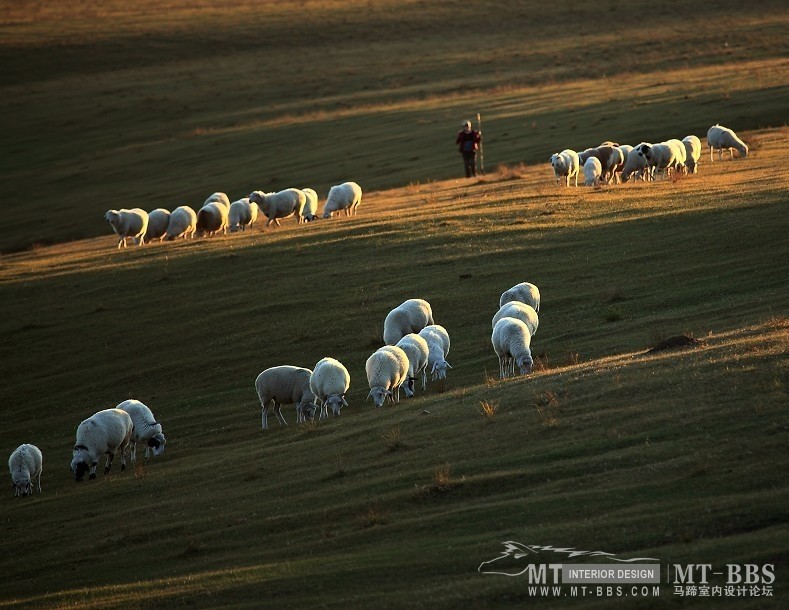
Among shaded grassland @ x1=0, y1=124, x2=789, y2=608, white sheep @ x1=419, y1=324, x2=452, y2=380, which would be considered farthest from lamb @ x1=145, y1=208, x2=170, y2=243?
white sheep @ x1=419, y1=324, x2=452, y2=380

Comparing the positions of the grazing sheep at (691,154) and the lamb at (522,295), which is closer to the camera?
the lamb at (522,295)

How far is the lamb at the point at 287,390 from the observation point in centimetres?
1841

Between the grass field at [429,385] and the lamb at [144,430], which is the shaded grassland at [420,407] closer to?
the grass field at [429,385]

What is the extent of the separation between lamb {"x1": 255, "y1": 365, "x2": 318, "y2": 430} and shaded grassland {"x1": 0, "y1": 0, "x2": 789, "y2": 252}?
75.6 ft

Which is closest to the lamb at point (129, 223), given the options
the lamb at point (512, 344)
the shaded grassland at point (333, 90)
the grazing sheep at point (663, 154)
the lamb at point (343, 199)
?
the lamb at point (343, 199)

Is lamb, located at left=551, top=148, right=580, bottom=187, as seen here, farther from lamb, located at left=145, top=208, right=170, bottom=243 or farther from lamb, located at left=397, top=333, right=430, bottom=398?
lamb, located at left=397, top=333, right=430, bottom=398

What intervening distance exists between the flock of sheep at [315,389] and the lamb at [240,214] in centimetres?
1713

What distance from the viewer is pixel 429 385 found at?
1862 centimetres

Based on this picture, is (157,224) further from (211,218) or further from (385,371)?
(385,371)

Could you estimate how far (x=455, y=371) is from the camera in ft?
63.2

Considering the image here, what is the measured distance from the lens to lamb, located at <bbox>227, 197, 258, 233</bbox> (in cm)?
3562

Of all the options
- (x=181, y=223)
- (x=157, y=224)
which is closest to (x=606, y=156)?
(x=181, y=223)

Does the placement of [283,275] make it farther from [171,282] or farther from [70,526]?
[70,526]

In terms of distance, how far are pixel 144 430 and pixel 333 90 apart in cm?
5516
